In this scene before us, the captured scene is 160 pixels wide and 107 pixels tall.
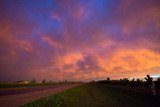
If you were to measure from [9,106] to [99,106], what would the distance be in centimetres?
752

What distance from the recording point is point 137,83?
60.8 metres

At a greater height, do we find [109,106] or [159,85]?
[159,85]

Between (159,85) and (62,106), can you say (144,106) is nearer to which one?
(62,106)

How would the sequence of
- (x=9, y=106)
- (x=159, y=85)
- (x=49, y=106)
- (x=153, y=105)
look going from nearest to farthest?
(x=9, y=106) → (x=49, y=106) → (x=153, y=105) → (x=159, y=85)

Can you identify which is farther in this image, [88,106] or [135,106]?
[135,106]

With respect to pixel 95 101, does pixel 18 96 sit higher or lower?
A: higher

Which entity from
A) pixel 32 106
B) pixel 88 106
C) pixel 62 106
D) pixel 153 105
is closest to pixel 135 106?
pixel 153 105

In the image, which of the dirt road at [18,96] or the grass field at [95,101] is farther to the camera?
the grass field at [95,101]

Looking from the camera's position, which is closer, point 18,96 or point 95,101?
point 18,96

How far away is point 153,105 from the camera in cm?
2147

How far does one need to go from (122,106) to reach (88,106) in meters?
2.99

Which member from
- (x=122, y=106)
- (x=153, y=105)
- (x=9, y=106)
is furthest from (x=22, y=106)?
(x=153, y=105)

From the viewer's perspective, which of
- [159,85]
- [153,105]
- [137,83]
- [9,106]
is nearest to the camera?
[9,106]

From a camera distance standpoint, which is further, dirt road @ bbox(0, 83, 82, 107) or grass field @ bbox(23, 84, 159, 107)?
grass field @ bbox(23, 84, 159, 107)
